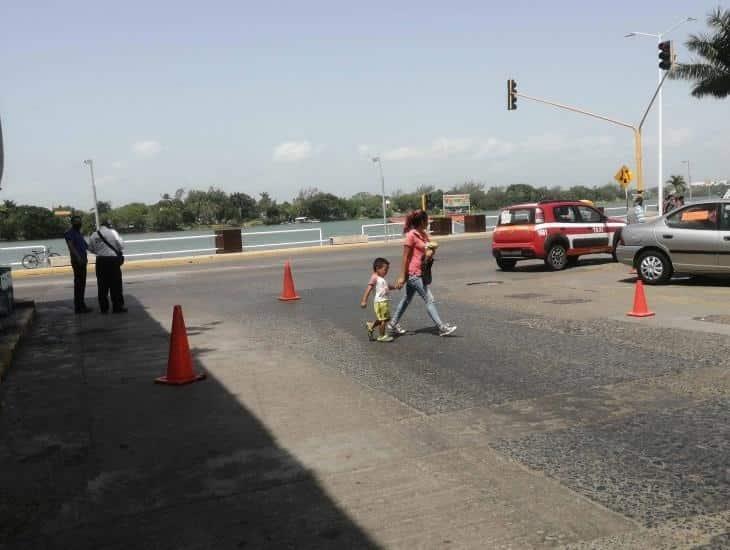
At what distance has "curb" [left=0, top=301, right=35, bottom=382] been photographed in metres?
8.34

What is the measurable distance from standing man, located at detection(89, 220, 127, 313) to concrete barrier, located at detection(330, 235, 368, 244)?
25309 mm

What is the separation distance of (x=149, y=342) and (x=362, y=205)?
416ft

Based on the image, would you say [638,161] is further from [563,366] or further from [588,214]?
[563,366]

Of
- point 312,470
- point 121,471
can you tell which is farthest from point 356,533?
point 121,471

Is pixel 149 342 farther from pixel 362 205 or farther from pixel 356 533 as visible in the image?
pixel 362 205

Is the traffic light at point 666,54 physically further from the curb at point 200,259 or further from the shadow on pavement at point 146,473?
the shadow on pavement at point 146,473

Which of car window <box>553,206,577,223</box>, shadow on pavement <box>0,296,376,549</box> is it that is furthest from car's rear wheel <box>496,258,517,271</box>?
shadow on pavement <box>0,296,376,549</box>

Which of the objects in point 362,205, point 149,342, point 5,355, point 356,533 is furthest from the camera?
point 362,205

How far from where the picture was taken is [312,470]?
4.67 m

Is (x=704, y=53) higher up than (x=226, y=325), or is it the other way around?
(x=704, y=53)

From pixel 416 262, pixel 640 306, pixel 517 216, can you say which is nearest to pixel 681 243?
pixel 640 306

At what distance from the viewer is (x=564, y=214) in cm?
1842

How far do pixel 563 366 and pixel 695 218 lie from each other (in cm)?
744

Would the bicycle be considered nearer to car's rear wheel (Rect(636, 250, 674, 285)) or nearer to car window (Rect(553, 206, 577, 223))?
car window (Rect(553, 206, 577, 223))
